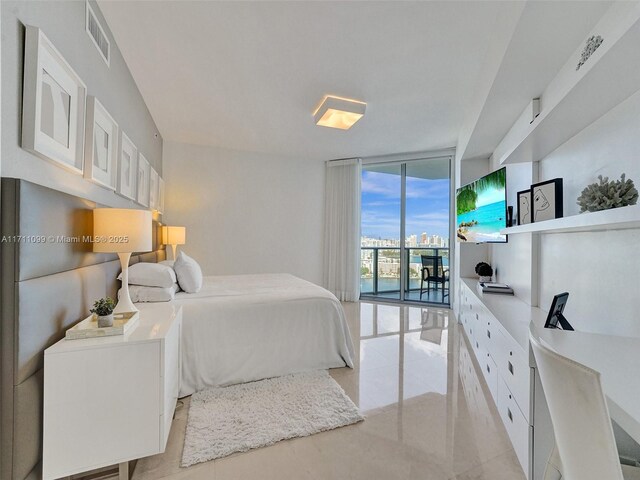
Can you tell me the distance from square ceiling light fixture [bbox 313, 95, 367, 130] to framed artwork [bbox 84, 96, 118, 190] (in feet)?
6.28

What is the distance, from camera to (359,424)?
6.08 ft

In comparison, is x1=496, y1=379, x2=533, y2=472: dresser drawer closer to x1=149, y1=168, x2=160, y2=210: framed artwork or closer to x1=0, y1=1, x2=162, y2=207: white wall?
x1=0, y1=1, x2=162, y2=207: white wall

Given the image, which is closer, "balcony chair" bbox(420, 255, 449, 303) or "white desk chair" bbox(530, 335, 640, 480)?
"white desk chair" bbox(530, 335, 640, 480)

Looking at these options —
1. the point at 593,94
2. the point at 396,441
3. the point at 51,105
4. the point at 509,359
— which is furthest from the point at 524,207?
the point at 51,105

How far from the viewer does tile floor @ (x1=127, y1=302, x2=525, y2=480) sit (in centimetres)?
148

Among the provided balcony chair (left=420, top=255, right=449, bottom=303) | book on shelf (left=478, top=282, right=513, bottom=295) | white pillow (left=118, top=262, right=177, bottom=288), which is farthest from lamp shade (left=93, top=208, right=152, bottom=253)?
balcony chair (left=420, top=255, right=449, bottom=303)

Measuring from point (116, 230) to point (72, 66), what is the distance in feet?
2.90

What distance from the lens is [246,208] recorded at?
197 inches

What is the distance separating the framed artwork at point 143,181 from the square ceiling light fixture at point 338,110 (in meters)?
1.92

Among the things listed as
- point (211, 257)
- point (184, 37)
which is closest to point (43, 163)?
point (184, 37)

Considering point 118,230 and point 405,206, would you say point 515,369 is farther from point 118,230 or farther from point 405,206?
point 405,206

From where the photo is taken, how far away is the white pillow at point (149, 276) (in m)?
2.21

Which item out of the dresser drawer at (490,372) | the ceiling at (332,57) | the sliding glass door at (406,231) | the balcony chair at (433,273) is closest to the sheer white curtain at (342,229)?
the sliding glass door at (406,231)

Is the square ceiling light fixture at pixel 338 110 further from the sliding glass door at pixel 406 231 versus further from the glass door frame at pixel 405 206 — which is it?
the sliding glass door at pixel 406 231
